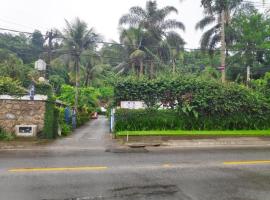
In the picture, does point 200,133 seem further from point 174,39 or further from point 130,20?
point 174,39

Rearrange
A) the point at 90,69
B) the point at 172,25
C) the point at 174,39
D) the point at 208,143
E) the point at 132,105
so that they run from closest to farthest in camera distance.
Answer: the point at 208,143
the point at 132,105
the point at 172,25
the point at 174,39
the point at 90,69

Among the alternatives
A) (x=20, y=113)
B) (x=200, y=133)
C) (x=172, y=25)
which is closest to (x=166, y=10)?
(x=172, y=25)

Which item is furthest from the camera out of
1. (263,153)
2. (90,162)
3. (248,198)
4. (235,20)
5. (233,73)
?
(233,73)

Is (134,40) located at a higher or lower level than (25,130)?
higher

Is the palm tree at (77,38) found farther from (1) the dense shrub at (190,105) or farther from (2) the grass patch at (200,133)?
(2) the grass patch at (200,133)

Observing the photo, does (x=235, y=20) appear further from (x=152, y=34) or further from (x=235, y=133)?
(x=235, y=133)

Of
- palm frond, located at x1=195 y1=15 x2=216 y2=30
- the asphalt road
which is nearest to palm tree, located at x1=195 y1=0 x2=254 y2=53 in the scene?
palm frond, located at x1=195 y1=15 x2=216 y2=30

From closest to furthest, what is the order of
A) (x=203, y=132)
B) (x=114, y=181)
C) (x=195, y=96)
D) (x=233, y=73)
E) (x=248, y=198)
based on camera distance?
1. (x=248, y=198)
2. (x=114, y=181)
3. (x=203, y=132)
4. (x=195, y=96)
5. (x=233, y=73)

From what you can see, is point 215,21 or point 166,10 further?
point 166,10

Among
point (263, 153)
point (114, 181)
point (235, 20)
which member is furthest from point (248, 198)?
point (235, 20)

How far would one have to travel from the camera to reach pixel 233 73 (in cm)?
4503

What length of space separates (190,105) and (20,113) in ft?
32.6

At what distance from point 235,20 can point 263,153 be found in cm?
2983

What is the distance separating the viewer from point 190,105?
19.5 meters
